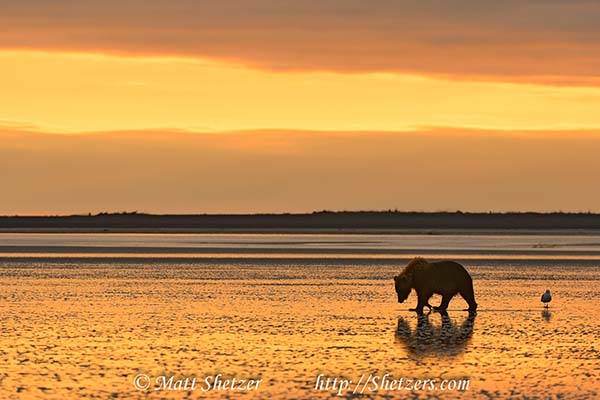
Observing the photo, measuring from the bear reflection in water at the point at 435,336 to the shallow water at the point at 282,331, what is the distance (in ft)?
0.15

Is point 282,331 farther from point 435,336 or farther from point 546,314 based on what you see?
point 546,314

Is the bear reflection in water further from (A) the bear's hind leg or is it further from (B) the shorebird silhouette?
(B) the shorebird silhouette

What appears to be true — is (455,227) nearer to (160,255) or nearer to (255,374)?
(160,255)

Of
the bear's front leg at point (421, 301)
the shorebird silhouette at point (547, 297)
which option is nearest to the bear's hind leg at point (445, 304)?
the bear's front leg at point (421, 301)

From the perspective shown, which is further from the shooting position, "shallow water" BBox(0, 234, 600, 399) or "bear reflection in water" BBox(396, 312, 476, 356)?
"bear reflection in water" BBox(396, 312, 476, 356)

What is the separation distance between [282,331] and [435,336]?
3.20 metres

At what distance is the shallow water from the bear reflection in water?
47 millimetres

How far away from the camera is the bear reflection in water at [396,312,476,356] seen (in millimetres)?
21989

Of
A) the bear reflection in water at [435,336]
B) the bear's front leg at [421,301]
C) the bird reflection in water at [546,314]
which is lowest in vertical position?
the bear reflection in water at [435,336]

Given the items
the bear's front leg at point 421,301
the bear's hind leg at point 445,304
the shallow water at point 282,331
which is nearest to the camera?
the shallow water at point 282,331

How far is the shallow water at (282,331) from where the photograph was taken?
1881 centimetres

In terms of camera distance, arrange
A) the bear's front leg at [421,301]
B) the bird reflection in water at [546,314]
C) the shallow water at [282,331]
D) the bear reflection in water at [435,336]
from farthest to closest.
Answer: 1. the bear's front leg at [421,301]
2. the bird reflection in water at [546,314]
3. the bear reflection in water at [435,336]
4. the shallow water at [282,331]

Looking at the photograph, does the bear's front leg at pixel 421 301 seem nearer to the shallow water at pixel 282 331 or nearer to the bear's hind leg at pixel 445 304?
the shallow water at pixel 282 331

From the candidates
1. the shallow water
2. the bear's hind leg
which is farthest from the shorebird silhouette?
the bear's hind leg
